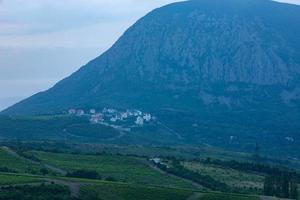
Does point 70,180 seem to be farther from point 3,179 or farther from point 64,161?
point 64,161

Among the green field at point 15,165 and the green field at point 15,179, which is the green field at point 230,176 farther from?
the green field at point 15,179

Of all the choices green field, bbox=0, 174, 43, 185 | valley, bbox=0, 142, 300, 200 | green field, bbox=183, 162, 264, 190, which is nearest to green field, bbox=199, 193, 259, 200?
valley, bbox=0, 142, 300, 200

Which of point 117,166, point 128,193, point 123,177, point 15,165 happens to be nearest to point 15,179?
point 128,193

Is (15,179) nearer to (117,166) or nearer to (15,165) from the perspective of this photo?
(15,165)

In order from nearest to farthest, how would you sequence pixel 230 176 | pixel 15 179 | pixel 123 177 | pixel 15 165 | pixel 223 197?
pixel 15 179 → pixel 223 197 → pixel 123 177 → pixel 15 165 → pixel 230 176

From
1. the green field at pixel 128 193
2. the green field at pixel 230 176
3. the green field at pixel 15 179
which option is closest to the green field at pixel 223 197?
the green field at pixel 128 193

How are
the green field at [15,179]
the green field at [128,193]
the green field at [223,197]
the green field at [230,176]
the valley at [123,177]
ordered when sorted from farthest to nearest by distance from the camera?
1. the green field at [230,176]
2. the green field at [223,197]
3. the valley at [123,177]
4. the green field at [15,179]
5. the green field at [128,193]

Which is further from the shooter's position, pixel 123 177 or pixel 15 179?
pixel 123 177
